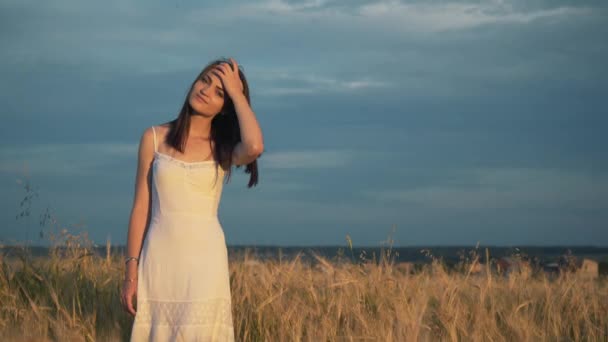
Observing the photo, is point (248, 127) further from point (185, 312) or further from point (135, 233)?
point (185, 312)

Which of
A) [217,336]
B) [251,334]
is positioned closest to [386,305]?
[251,334]

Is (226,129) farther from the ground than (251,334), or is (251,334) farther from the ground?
(226,129)

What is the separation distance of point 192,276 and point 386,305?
1.98 meters

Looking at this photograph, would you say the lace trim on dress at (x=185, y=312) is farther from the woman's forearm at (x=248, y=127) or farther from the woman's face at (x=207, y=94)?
the woman's face at (x=207, y=94)

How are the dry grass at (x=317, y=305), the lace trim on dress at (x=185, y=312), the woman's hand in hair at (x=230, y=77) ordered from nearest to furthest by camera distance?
the lace trim on dress at (x=185, y=312), the woman's hand in hair at (x=230, y=77), the dry grass at (x=317, y=305)

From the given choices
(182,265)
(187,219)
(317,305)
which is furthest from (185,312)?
(317,305)

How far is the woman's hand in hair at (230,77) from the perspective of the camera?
3902 mm

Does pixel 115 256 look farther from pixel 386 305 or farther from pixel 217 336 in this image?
pixel 217 336

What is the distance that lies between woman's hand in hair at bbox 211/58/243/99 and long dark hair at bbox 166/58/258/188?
0.03 metres

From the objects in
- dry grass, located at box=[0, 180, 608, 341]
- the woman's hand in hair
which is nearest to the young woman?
the woman's hand in hair

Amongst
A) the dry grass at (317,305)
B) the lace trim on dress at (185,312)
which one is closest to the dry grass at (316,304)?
the dry grass at (317,305)

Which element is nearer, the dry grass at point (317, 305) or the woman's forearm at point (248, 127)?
the woman's forearm at point (248, 127)

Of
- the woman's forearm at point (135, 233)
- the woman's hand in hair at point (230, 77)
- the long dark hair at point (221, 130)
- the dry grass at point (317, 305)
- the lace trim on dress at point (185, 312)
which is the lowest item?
the dry grass at point (317, 305)

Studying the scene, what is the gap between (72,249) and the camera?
6508 mm
